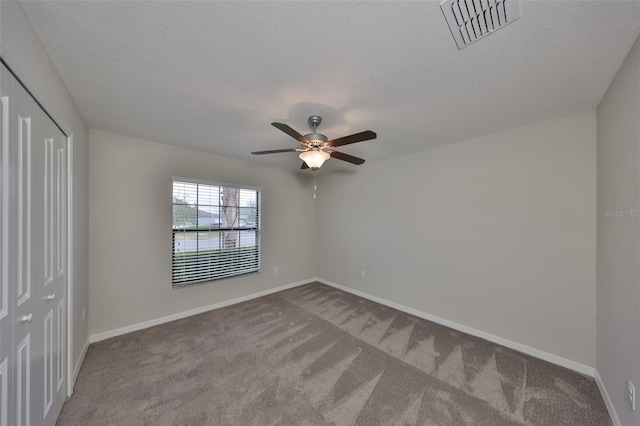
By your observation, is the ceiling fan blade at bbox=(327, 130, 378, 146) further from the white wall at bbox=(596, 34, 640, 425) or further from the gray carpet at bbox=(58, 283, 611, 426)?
the gray carpet at bbox=(58, 283, 611, 426)

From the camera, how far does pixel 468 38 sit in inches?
51.8

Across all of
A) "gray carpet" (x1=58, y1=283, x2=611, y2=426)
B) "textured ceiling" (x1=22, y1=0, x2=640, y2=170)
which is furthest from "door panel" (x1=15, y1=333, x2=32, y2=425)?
"textured ceiling" (x1=22, y1=0, x2=640, y2=170)

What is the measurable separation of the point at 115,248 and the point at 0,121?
7.49 feet

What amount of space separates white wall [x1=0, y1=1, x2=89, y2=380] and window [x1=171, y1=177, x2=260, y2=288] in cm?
95

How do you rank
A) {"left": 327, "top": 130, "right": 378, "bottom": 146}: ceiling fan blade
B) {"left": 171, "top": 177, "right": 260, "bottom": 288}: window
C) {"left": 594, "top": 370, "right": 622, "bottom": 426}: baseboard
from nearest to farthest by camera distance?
{"left": 594, "top": 370, "right": 622, "bottom": 426}: baseboard, {"left": 327, "top": 130, "right": 378, "bottom": 146}: ceiling fan blade, {"left": 171, "top": 177, "right": 260, "bottom": 288}: window

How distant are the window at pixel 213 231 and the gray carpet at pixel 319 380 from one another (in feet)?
2.70

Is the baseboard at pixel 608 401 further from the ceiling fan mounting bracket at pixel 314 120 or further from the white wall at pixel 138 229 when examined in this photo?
the white wall at pixel 138 229

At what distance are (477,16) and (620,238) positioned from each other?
1816mm

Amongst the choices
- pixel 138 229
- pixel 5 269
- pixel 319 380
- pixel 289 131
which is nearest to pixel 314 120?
pixel 289 131

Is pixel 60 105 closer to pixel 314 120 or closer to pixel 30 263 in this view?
pixel 30 263

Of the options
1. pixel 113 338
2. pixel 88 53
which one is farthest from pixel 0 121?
pixel 113 338

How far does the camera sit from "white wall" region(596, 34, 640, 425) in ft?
4.59

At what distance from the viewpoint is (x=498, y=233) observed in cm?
267

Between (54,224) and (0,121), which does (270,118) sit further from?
(54,224)
